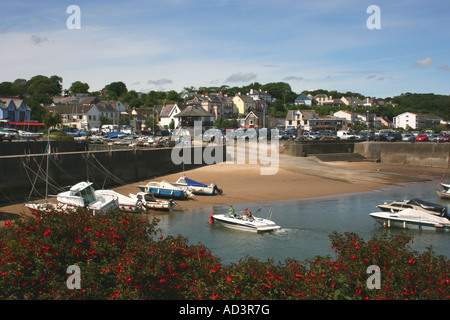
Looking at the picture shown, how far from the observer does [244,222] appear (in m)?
24.3

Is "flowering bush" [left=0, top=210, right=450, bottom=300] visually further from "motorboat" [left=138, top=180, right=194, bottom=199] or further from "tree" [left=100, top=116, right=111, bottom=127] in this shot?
"tree" [left=100, top=116, right=111, bottom=127]

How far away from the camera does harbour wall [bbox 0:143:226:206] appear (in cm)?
2758

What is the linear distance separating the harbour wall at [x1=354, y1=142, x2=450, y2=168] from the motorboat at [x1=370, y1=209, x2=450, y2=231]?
98.6 feet

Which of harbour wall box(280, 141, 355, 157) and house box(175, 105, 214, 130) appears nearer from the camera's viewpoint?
harbour wall box(280, 141, 355, 157)

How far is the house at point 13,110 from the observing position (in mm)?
75387

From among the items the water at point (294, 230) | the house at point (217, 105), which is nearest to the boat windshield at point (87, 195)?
the water at point (294, 230)

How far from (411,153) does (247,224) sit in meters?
38.7

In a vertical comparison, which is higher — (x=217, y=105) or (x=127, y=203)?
(x=217, y=105)

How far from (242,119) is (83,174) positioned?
86.2 m

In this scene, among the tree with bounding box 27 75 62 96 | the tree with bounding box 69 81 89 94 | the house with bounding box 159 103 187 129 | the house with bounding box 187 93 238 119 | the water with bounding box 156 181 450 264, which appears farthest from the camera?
the tree with bounding box 69 81 89 94

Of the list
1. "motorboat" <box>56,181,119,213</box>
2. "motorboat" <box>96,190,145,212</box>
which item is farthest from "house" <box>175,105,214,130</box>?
"motorboat" <box>56,181,119,213</box>

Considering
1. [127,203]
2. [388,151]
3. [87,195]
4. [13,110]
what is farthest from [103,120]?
[87,195]

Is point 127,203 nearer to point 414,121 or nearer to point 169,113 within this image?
point 169,113
